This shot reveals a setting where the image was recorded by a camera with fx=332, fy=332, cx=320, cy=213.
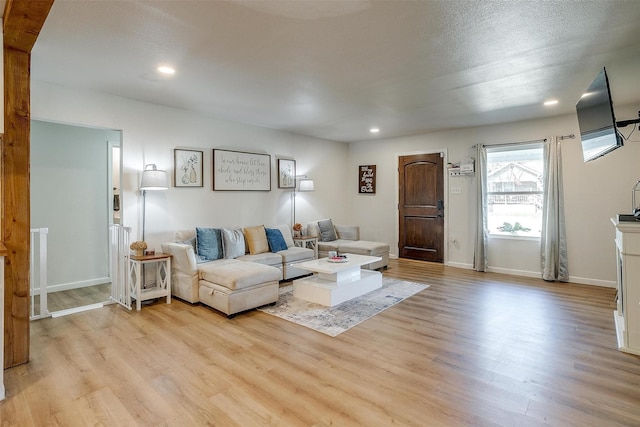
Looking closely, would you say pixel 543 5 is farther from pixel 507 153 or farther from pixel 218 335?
pixel 507 153

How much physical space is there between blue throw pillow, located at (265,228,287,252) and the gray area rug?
73cm

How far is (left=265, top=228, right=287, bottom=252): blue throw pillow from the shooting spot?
16.6 ft

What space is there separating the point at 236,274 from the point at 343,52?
2.41 metres

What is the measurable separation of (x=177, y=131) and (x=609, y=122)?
4.64 meters

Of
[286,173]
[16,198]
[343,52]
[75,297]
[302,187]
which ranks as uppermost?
[343,52]

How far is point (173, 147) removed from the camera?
14.6ft

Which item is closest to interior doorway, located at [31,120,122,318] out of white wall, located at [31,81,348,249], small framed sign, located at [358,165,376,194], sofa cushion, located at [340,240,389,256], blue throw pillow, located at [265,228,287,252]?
white wall, located at [31,81,348,249]

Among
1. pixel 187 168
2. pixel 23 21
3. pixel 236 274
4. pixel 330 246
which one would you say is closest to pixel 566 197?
pixel 330 246

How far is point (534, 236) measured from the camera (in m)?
5.28

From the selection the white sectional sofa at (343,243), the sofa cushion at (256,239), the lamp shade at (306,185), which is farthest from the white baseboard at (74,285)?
the lamp shade at (306,185)

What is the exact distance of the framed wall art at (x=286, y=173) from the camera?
5.90m

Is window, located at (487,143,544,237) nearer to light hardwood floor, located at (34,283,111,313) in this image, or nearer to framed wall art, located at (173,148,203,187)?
framed wall art, located at (173,148,203,187)

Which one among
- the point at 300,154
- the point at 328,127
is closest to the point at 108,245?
the point at 300,154

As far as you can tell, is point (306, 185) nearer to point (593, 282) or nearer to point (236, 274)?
point (236, 274)
